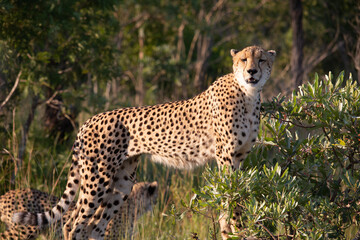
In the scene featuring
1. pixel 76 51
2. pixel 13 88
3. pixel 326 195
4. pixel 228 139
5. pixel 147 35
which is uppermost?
pixel 147 35

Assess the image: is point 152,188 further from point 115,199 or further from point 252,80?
point 252,80

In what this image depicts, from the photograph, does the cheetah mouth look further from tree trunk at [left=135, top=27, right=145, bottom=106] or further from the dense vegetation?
tree trunk at [left=135, top=27, right=145, bottom=106]

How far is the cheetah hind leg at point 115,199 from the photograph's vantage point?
15.0 feet

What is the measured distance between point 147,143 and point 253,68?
1.13 metres

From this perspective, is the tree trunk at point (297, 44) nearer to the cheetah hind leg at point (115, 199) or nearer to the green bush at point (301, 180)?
the cheetah hind leg at point (115, 199)

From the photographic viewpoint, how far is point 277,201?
10.8ft

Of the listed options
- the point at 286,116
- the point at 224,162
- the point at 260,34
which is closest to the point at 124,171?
the point at 224,162

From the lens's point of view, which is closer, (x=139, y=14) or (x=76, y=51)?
(x=76, y=51)

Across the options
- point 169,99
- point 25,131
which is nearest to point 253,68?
point 25,131

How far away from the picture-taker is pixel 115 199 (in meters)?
4.63

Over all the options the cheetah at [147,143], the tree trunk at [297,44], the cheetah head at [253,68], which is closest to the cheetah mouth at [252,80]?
the cheetah head at [253,68]

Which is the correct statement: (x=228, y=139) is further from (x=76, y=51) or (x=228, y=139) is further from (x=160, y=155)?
(x=76, y=51)

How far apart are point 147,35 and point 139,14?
619mm

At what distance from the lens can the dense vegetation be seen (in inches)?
137
